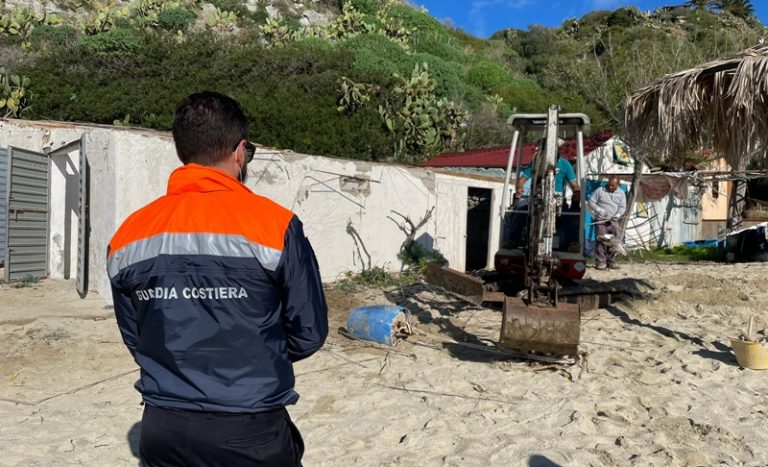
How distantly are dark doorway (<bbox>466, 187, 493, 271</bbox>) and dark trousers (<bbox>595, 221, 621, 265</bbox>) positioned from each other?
260 centimetres

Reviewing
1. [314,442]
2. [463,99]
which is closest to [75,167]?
[314,442]

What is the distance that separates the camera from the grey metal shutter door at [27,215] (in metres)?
8.33

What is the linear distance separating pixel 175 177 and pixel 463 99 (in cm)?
2196

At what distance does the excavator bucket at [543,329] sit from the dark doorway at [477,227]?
8.18 metres

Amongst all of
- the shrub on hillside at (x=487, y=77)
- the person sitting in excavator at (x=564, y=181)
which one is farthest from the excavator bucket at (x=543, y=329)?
Answer: the shrub on hillside at (x=487, y=77)

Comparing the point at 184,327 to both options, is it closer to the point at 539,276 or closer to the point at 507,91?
the point at 539,276

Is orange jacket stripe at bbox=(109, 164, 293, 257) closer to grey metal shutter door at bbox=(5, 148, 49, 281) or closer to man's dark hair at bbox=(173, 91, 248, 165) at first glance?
man's dark hair at bbox=(173, 91, 248, 165)

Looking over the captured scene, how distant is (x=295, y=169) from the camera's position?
32.0 ft

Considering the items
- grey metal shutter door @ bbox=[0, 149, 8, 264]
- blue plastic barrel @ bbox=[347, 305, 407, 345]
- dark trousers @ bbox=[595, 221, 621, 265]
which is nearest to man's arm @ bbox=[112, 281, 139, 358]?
blue plastic barrel @ bbox=[347, 305, 407, 345]

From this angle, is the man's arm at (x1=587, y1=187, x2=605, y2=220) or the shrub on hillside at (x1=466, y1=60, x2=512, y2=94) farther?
the shrub on hillside at (x1=466, y1=60, x2=512, y2=94)

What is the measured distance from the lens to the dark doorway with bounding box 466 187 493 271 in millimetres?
13555

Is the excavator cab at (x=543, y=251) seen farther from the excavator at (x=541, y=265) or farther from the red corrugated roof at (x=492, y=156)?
the red corrugated roof at (x=492, y=156)

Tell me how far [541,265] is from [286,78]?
15.3 metres

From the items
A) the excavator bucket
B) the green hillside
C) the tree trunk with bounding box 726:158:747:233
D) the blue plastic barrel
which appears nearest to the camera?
the excavator bucket
